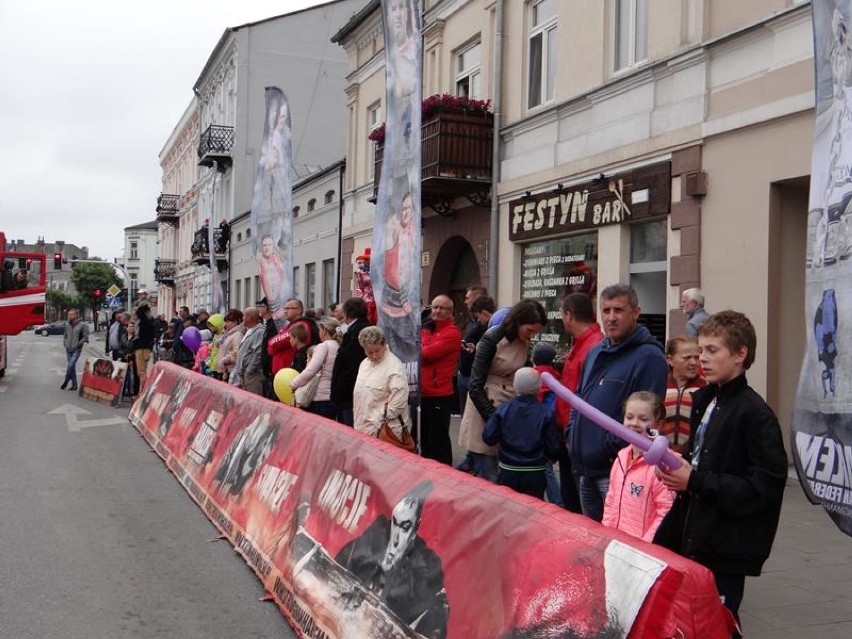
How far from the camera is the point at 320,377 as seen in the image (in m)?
8.97

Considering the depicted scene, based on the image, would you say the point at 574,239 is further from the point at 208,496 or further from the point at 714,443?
the point at 714,443

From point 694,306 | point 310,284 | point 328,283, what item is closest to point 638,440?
point 694,306

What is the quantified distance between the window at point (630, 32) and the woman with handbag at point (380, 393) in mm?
6892

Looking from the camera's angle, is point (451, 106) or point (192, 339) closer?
point (451, 106)

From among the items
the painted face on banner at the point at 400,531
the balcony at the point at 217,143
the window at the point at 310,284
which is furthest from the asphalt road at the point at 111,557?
the balcony at the point at 217,143

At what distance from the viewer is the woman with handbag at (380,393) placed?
7246 millimetres

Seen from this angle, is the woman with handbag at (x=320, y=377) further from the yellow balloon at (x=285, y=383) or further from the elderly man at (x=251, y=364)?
the elderly man at (x=251, y=364)

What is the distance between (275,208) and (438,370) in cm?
793

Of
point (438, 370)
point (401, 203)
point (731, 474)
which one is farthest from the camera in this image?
point (401, 203)

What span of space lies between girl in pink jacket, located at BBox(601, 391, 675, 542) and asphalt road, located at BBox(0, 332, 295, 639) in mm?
1954

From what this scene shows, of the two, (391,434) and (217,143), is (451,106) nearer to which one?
(391,434)

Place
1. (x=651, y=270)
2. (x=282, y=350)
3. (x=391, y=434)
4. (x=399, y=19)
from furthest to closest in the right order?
(x=651, y=270)
(x=282, y=350)
(x=399, y=19)
(x=391, y=434)

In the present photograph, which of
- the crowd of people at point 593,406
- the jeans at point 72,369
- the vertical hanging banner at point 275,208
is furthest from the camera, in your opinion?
the jeans at point 72,369

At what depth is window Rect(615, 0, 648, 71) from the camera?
12328 millimetres
